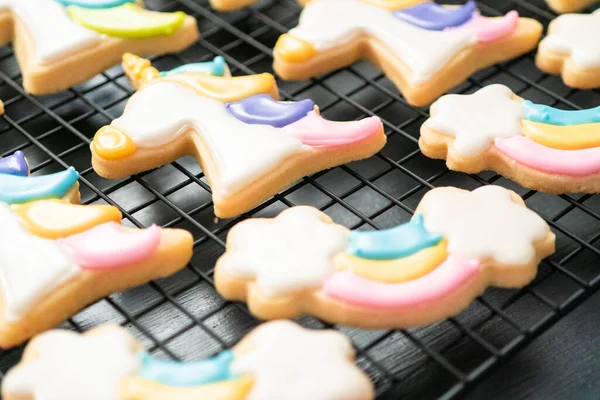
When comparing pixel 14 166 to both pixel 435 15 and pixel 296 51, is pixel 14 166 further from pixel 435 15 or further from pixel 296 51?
pixel 435 15

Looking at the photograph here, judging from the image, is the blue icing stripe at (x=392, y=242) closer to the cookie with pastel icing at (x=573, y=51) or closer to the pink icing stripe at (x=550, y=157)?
the pink icing stripe at (x=550, y=157)

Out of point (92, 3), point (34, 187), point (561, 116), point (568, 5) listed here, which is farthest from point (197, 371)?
point (568, 5)

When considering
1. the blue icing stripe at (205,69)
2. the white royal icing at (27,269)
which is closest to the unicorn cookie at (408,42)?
the blue icing stripe at (205,69)

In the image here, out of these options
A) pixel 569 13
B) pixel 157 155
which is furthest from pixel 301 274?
pixel 569 13

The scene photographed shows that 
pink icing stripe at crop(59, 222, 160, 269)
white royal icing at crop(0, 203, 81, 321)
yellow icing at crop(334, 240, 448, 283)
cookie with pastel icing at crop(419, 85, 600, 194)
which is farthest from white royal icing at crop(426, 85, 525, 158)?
white royal icing at crop(0, 203, 81, 321)

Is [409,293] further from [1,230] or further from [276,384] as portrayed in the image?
[1,230]
